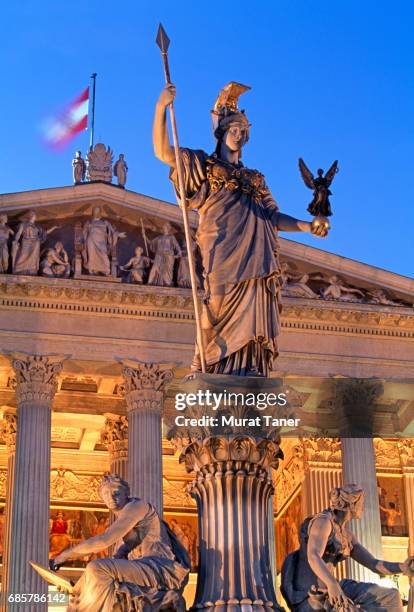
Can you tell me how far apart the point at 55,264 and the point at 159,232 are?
323cm

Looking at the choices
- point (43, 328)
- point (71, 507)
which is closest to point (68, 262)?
point (43, 328)

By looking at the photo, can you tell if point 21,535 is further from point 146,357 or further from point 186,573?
point 186,573

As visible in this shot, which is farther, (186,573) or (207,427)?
(207,427)

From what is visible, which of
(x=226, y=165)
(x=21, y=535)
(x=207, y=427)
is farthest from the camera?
(x=21, y=535)

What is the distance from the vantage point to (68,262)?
110 feet

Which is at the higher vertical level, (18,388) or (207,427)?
(18,388)

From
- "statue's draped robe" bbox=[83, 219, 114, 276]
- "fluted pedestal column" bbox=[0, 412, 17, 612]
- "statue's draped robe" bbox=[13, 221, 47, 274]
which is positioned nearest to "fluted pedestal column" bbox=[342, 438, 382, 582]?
"statue's draped robe" bbox=[83, 219, 114, 276]

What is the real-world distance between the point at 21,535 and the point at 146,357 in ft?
19.3

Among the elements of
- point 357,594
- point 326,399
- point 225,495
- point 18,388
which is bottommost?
point 357,594

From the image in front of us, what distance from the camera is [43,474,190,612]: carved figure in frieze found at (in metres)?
7.66

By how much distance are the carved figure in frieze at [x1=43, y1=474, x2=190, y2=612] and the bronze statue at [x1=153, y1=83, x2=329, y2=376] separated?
124 cm

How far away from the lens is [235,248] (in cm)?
916

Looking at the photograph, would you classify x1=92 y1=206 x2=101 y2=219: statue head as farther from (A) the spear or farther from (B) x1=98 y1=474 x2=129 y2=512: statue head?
(B) x1=98 y1=474 x2=129 y2=512: statue head

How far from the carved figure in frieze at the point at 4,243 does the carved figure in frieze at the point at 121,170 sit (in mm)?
3735
